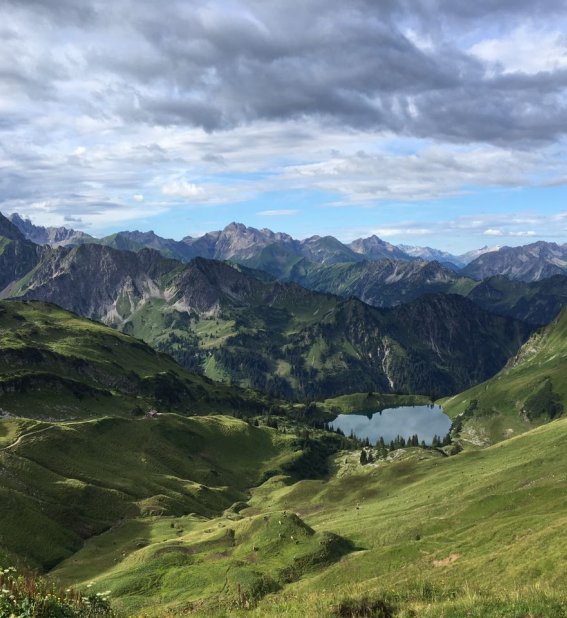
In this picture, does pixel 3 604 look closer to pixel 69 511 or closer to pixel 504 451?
pixel 69 511

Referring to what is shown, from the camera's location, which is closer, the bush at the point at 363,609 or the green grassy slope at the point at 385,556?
the bush at the point at 363,609

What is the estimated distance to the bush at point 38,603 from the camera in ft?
66.6

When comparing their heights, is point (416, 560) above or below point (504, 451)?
above

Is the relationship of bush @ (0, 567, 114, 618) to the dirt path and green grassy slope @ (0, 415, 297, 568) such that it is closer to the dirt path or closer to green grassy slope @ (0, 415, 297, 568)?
green grassy slope @ (0, 415, 297, 568)

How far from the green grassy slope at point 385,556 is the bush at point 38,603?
8902 mm

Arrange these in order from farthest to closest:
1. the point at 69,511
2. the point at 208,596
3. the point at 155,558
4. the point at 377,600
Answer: the point at 69,511, the point at 155,558, the point at 208,596, the point at 377,600

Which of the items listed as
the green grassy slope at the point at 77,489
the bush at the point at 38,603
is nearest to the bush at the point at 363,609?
the bush at the point at 38,603

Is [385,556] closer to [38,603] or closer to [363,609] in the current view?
[363,609]

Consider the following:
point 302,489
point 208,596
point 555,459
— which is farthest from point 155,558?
point 302,489

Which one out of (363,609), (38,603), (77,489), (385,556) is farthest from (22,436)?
(363,609)

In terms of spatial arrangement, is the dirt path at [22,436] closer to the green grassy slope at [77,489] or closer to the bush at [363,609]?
the green grassy slope at [77,489]

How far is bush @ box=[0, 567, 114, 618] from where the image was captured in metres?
20.3

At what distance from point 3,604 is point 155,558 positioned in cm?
6716

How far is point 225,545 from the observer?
86938 mm
